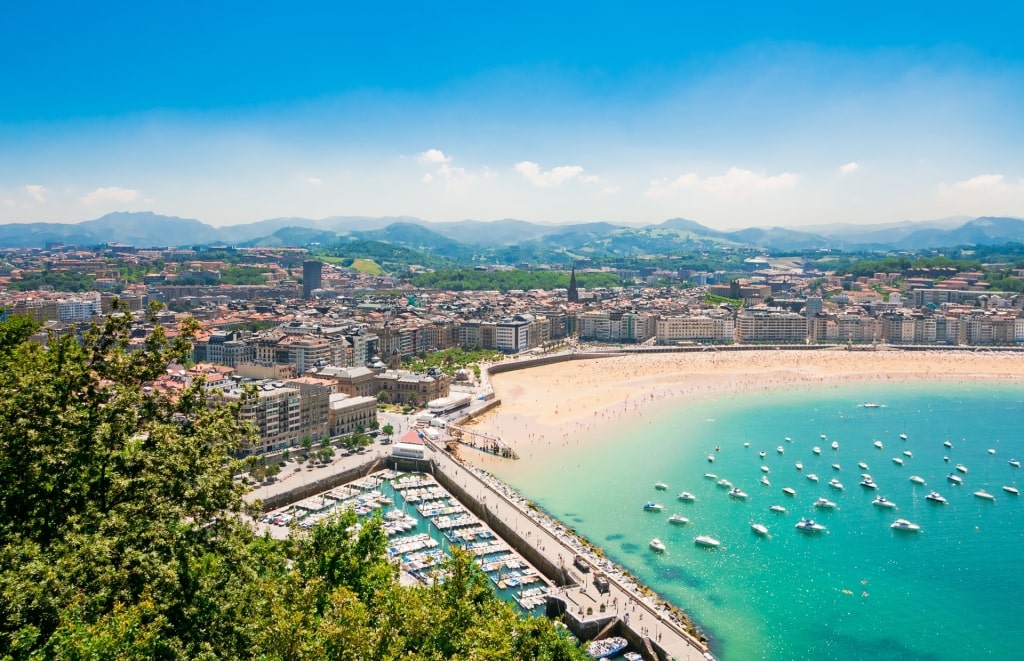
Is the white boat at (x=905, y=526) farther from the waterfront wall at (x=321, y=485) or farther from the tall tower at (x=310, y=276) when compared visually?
the tall tower at (x=310, y=276)

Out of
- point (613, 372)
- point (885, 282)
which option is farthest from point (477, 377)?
point (885, 282)

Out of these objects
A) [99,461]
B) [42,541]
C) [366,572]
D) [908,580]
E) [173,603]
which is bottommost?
[908,580]

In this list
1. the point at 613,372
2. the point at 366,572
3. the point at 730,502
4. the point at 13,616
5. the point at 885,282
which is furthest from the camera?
the point at 885,282

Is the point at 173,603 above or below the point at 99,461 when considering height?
below

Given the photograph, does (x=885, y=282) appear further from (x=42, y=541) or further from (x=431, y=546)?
(x=42, y=541)

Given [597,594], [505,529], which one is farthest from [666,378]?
[597,594]

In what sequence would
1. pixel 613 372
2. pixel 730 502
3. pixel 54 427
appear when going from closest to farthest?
pixel 54 427 → pixel 730 502 → pixel 613 372

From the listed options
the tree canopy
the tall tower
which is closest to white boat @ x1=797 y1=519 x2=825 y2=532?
the tree canopy

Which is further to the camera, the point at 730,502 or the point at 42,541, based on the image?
the point at 730,502
